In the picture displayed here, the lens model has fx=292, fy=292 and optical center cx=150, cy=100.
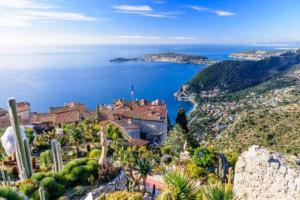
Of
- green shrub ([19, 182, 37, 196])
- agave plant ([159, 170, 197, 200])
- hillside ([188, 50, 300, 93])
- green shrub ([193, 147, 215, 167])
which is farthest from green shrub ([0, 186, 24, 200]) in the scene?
hillside ([188, 50, 300, 93])

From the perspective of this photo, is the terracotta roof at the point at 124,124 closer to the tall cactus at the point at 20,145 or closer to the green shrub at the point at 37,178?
the tall cactus at the point at 20,145

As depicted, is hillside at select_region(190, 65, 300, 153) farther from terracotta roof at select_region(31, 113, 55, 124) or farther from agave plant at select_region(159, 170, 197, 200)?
agave plant at select_region(159, 170, 197, 200)

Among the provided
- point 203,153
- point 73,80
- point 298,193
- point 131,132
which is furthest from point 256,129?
point 73,80

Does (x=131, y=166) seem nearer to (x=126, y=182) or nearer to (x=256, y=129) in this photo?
(x=126, y=182)

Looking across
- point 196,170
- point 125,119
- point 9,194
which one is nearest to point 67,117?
point 125,119

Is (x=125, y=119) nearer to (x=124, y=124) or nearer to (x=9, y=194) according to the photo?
(x=124, y=124)
